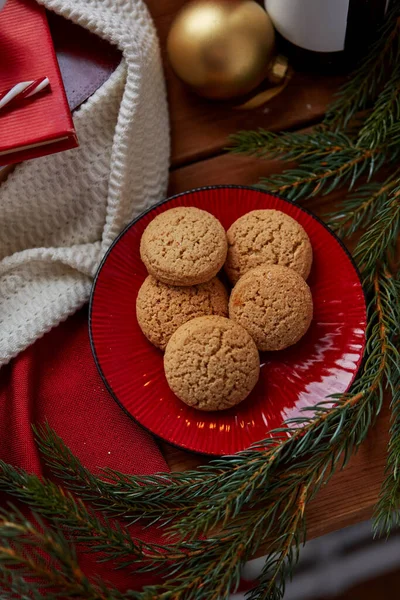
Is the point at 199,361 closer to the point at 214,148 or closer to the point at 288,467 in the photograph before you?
the point at 288,467

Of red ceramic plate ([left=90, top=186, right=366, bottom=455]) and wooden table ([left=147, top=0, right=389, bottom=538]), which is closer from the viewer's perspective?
red ceramic plate ([left=90, top=186, right=366, bottom=455])

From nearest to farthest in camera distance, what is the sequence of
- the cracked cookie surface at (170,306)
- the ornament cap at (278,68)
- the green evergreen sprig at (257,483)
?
the green evergreen sprig at (257,483) < the cracked cookie surface at (170,306) < the ornament cap at (278,68)

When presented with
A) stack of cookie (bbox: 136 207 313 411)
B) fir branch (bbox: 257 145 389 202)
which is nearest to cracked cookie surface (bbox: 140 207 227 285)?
stack of cookie (bbox: 136 207 313 411)

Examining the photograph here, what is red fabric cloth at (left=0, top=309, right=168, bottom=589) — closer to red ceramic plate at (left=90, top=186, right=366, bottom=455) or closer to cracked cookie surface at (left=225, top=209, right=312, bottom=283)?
red ceramic plate at (left=90, top=186, right=366, bottom=455)

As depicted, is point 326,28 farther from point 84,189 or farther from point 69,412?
point 69,412

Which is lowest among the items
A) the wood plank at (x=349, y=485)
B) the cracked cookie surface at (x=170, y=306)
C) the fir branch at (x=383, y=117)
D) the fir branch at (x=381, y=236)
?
the wood plank at (x=349, y=485)

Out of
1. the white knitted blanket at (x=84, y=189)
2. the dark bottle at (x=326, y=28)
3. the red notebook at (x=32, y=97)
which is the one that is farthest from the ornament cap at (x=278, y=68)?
the red notebook at (x=32, y=97)

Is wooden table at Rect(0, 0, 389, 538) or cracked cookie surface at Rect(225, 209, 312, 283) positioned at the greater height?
wooden table at Rect(0, 0, 389, 538)

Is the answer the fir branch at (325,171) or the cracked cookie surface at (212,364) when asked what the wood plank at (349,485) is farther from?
the fir branch at (325,171)
